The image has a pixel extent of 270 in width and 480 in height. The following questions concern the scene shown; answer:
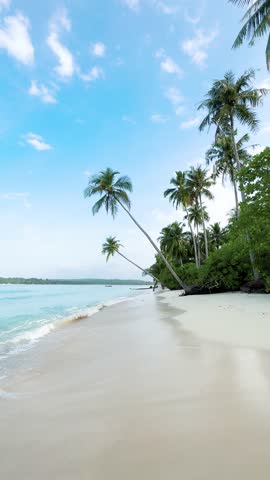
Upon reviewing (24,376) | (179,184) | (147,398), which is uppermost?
(179,184)

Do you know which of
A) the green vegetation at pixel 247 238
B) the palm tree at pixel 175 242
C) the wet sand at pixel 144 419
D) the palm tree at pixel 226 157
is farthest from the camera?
the palm tree at pixel 175 242

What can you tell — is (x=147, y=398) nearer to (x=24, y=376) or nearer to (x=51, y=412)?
(x=51, y=412)

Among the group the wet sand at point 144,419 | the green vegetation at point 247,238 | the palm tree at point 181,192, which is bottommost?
the wet sand at point 144,419

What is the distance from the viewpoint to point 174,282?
1282 inches

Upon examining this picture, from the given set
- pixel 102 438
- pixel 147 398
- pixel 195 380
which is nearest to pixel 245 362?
pixel 195 380

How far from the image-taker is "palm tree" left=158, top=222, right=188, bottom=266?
3700cm

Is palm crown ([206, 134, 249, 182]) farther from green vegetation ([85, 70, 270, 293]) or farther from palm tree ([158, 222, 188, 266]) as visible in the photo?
palm tree ([158, 222, 188, 266])

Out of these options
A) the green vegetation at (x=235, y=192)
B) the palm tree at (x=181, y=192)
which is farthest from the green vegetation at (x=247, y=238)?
the palm tree at (x=181, y=192)

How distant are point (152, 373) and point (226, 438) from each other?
155cm

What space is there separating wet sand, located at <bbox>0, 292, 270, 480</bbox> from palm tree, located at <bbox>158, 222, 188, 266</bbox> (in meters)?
33.5

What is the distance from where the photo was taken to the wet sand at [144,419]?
4.94 ft

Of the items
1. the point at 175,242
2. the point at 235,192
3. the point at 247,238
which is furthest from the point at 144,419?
the point at 175,242

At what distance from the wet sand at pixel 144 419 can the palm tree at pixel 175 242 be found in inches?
1319

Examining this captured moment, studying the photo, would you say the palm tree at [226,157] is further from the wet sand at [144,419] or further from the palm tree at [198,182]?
the wet sand at [144,419]
